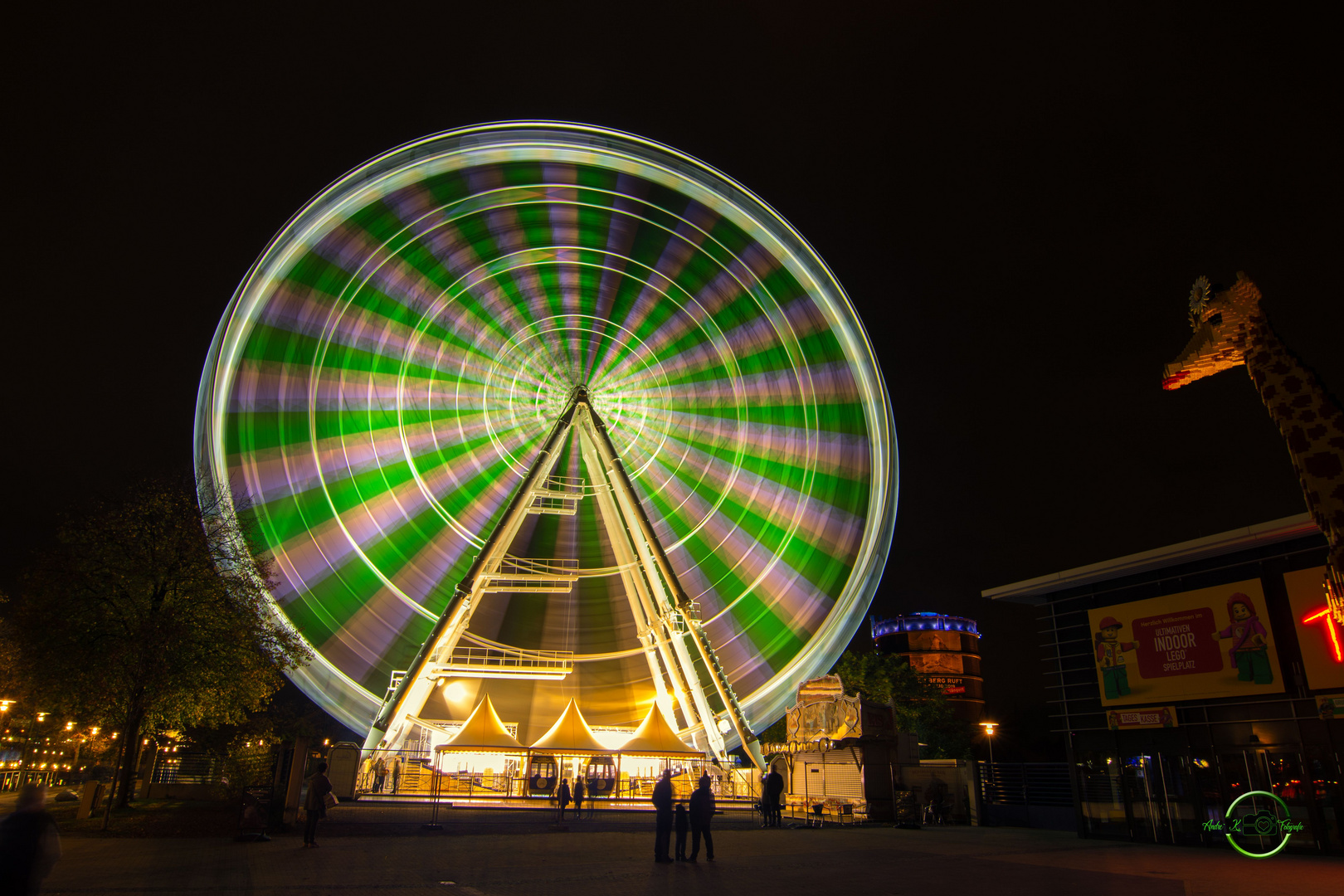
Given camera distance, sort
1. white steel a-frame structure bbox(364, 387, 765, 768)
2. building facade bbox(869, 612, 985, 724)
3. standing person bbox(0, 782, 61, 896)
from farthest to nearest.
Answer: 1. building facade bbox(869, 612, 985, 724)
2. white steel a-frame structure bbox(364, 387, 765, 768)
3. standing person bbox(0, 782, 61, 896)

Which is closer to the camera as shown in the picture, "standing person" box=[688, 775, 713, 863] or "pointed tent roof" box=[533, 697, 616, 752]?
"standing person" box=[688, 775, 713, 863]

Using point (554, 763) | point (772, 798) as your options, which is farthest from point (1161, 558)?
point (554, 763)

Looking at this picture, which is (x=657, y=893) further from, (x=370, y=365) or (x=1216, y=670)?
(x=370, y=365)

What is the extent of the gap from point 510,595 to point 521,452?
26.2 feet

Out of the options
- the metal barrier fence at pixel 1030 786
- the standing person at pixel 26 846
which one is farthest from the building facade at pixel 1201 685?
the standing person at pixel 26 846

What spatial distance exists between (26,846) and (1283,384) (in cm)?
1125

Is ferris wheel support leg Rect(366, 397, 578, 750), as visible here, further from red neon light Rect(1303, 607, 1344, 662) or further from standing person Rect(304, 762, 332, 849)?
red neon light Rect(1303, 607, 1344, 662)

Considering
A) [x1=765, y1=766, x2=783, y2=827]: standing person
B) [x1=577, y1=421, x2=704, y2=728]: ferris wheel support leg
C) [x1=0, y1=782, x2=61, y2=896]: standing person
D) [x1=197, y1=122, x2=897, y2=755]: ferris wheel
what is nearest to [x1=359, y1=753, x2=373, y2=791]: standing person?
[x1=197, y1=122, x2=897, y2=755]: ferris wheel

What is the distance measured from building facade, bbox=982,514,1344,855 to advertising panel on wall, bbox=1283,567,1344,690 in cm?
2

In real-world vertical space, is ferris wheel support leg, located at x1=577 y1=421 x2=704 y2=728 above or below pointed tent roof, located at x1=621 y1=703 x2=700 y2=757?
above

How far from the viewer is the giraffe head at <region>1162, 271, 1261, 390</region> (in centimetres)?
899

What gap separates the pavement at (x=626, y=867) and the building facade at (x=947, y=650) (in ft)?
290

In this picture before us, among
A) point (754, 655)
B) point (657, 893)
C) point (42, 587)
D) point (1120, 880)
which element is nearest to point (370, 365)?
point (42, 587)

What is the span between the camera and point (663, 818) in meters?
9.85
